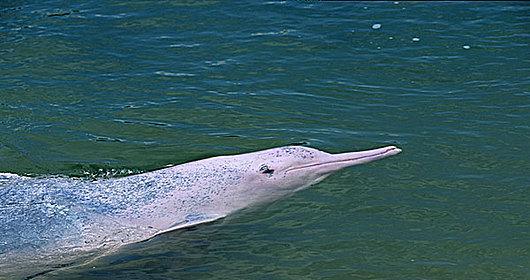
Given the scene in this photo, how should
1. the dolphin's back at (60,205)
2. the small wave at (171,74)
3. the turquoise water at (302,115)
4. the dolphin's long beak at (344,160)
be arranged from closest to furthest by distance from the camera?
1. the dolphin's back at (60,205)
2. the turquoise water at (302,115)
3. the dolphin's long beak at (344,160)
4. the small wave at (171,74)

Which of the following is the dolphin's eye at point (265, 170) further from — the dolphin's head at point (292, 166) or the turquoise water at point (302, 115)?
→ the turquoise water at point (302, 115)

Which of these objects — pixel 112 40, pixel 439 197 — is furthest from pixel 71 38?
pixel 439 197

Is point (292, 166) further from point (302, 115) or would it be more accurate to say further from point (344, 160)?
point (302, 115)

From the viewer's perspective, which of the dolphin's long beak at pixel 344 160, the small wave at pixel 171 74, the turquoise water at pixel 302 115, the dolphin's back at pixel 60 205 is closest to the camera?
the dolphin's back at pixel 60 205

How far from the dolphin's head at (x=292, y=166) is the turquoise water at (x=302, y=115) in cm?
34

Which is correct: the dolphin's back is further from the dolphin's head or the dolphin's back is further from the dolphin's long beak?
the dolphin's long beak

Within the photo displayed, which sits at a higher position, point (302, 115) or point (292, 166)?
point (292, 166)

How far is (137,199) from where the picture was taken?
8.31 metres

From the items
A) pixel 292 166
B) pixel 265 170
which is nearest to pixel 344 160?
pixel 292 166

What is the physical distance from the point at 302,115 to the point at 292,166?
266 centimetres

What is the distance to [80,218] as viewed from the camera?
8.09m

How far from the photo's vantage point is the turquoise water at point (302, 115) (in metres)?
8.52

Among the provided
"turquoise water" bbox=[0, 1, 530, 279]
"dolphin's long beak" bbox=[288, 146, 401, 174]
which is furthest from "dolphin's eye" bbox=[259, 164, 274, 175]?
"turquoise water" bbox=[0, 1, 530, 279]

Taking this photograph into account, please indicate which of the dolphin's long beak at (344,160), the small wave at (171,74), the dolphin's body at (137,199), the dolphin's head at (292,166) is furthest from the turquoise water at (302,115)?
the dolphin's long beak at (344,160)
